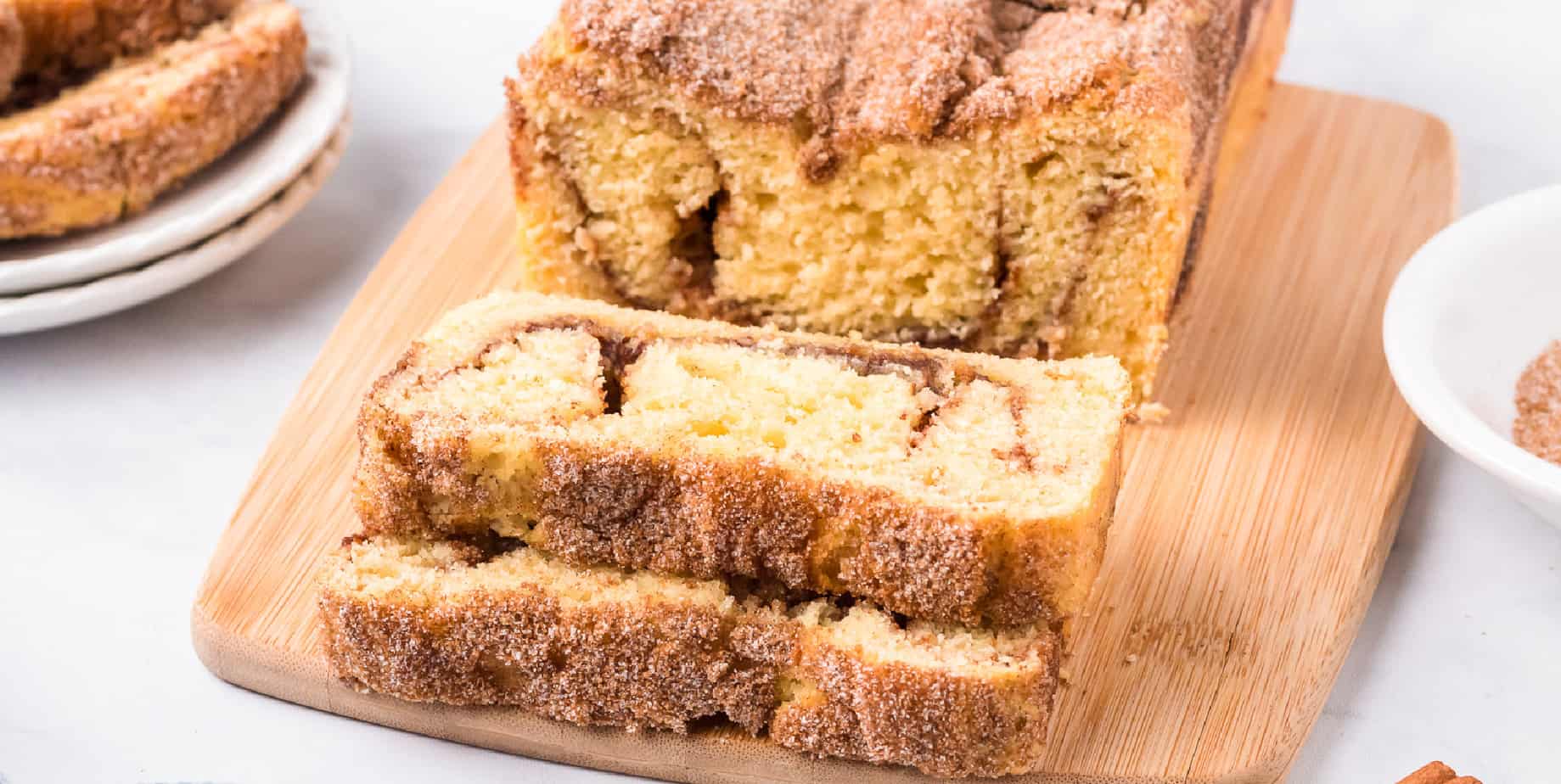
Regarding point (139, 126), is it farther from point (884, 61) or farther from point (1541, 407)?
point (1541, 407)

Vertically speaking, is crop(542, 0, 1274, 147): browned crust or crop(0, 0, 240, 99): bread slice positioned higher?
crop(542, 0, 1274, 147): browned crust

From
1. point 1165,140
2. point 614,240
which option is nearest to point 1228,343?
point 1165,140

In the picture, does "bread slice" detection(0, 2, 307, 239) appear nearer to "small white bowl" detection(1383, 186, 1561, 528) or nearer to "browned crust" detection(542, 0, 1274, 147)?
"browned crust" detection(542, 0, 1274, 147)

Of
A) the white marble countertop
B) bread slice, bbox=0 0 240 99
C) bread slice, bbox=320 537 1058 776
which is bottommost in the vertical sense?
the white marble countertop

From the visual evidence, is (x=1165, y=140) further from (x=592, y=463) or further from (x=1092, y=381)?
(x=592, y=463)

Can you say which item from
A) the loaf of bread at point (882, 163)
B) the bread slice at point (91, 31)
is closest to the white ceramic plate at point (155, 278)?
the bread slice at point (91, 31)

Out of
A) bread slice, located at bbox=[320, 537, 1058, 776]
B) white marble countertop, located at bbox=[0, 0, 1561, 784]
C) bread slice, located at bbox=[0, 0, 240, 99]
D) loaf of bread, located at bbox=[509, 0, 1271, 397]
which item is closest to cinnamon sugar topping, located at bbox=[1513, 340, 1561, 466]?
white marble countertop, located at bbox=[0, 0, 1561, 784]
